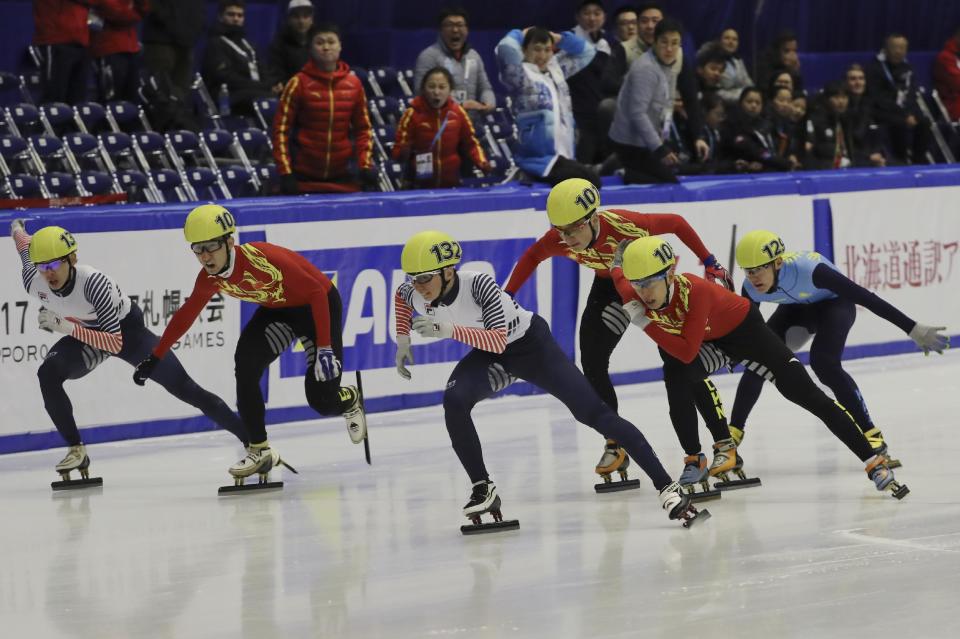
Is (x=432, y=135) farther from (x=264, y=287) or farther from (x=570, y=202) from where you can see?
(x=570, y=202)

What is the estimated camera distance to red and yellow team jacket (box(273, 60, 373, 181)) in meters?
11.2

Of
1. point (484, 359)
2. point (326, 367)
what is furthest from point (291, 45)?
point (484, 359)

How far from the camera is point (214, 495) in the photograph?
8188 millimetres

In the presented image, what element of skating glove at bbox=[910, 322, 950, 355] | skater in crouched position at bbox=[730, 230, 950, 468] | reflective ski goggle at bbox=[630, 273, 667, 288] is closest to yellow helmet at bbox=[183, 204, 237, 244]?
reflective ski goggle at bbox=[630, 273, 667, 288]

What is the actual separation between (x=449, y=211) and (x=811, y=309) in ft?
10.3

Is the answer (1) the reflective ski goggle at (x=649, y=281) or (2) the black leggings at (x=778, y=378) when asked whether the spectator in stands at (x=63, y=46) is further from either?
(1) the reflective ski goggle at (x=649, y=281)

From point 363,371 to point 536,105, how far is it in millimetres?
2458

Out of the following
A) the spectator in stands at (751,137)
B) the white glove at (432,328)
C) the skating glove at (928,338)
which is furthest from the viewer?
the spectator in stands at (751,137)

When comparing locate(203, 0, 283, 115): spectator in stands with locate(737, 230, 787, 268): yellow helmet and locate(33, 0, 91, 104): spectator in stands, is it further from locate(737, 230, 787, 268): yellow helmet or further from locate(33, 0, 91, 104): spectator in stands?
locate(737, 230, 787, 268): yellow helmet

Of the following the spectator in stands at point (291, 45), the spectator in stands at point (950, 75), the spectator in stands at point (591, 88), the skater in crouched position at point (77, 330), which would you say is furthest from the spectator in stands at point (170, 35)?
the spectator in stands at point (950, 75)

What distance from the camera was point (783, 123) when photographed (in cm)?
1476

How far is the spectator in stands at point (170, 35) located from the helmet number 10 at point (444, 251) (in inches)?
231

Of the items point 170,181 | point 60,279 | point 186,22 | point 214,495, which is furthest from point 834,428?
point 186,22

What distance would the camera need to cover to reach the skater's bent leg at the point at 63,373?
27.6 feet
